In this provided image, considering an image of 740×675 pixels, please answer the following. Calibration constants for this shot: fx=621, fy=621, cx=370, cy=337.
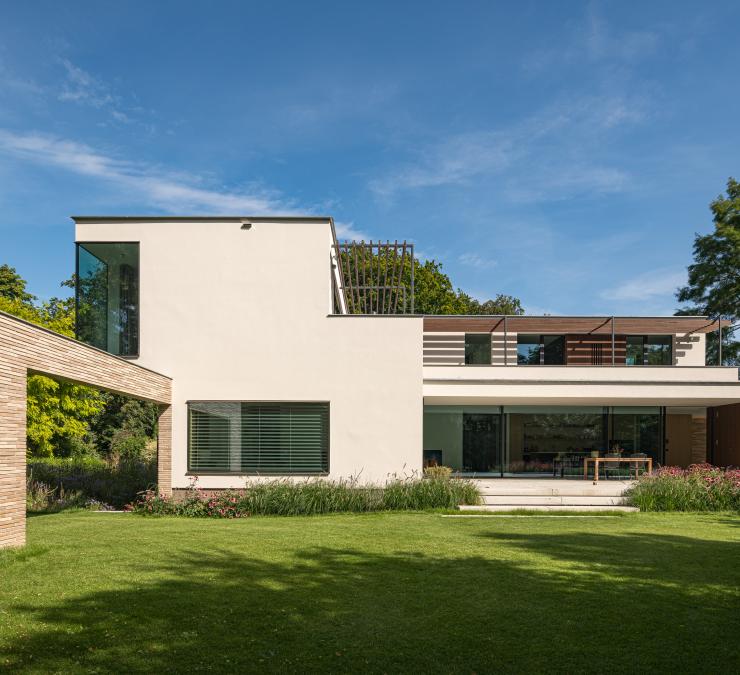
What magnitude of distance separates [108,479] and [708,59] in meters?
18.9

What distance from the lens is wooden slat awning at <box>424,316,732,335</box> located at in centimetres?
2069

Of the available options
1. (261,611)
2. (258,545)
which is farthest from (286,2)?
(261,611)

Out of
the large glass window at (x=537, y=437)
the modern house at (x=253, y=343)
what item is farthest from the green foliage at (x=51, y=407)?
the large glass window at (x=537, y=437)

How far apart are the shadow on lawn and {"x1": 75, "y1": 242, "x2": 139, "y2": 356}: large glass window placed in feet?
25.0

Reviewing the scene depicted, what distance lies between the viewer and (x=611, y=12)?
48.0ft

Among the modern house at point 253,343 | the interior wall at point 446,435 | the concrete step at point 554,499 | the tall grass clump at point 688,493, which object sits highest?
the modern house at point 253,343

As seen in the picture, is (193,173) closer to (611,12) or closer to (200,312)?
(200,312)

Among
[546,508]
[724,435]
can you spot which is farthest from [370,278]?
[724,435]

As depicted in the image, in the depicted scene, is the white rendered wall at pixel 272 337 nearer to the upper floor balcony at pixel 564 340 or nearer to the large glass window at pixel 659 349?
the upper floor balcony at pixel 564 340

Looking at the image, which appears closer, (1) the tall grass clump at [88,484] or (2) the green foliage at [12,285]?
(1) the tall grass clump at [88,484]

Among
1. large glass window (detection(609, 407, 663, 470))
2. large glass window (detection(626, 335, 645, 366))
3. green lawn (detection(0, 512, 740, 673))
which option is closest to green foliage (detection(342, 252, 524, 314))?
large glass window (detection(626, 335, 645, 366))

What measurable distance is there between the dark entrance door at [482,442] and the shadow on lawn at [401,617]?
33.0 ft

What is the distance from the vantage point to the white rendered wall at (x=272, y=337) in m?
14.7

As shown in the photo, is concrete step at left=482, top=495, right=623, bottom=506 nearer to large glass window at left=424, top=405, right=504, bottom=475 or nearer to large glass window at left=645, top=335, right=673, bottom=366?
large glass window at left=424, top=405, right=504, bottom=475
